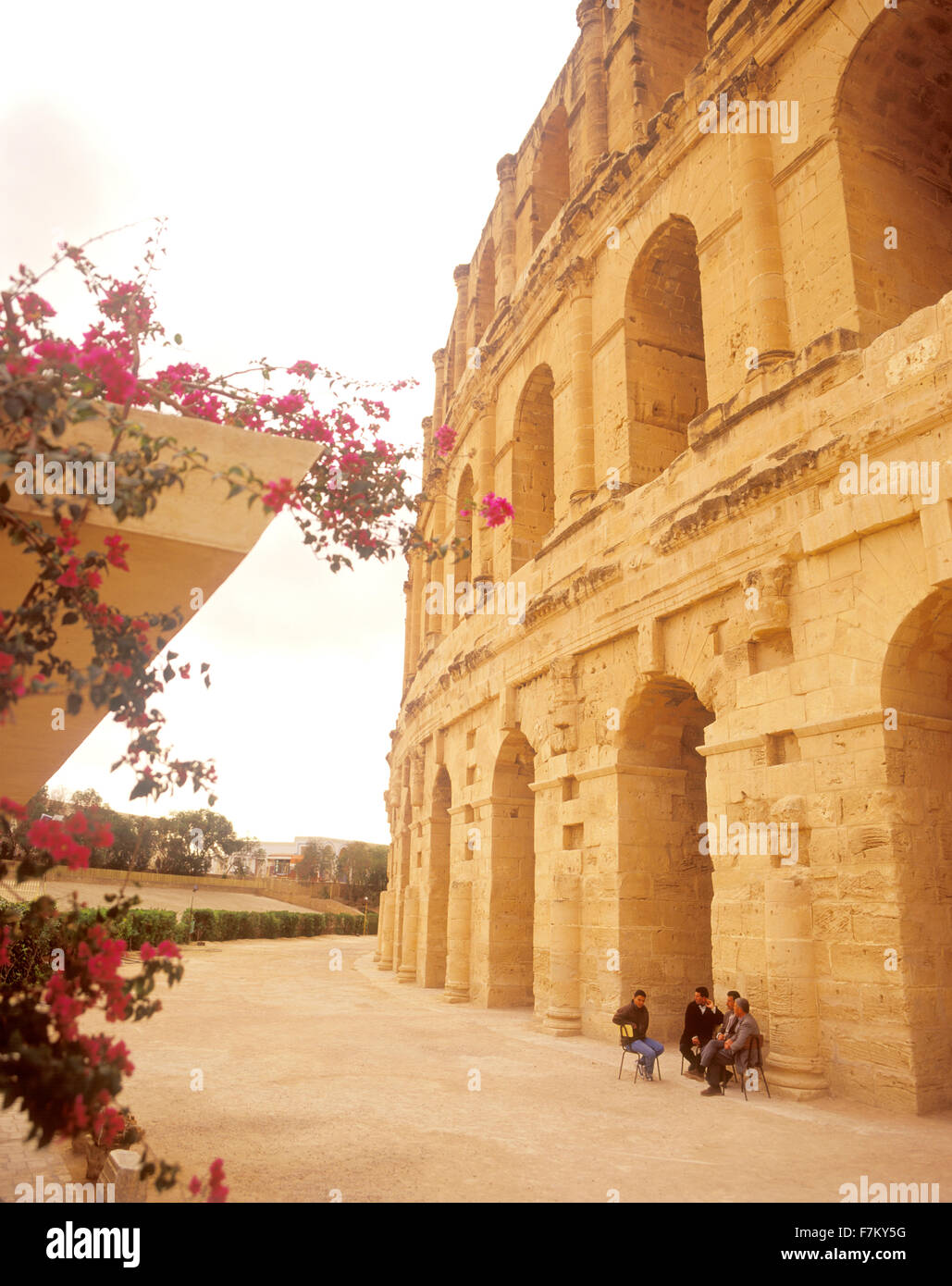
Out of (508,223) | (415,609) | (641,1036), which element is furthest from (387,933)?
(508,223)

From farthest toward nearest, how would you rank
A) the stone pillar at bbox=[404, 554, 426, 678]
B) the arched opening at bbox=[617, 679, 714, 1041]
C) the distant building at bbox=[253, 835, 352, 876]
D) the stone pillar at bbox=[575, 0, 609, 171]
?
the distant building at bbox=[253, 835, 352, 876], the stone pillar at bbox=[404, 554, 426, 678], the stone pillar at bbox=[575, 0, 609, 171], the arched opening at bbox=[617, 679, 714, 1041]

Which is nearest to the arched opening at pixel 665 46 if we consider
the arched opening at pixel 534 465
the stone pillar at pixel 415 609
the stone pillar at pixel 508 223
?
the arched opening at pixel 534 465

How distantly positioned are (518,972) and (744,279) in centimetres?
1050

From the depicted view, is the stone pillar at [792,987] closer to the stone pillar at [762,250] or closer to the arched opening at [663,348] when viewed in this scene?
the stone pillar at [762,250]

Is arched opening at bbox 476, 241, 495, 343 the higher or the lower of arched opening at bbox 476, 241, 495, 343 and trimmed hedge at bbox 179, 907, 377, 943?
the higher

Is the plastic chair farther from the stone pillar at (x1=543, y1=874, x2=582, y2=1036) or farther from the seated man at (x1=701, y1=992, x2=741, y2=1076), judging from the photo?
the stone pillar at (x1=543, y1=874, x2=582, y2=1036)

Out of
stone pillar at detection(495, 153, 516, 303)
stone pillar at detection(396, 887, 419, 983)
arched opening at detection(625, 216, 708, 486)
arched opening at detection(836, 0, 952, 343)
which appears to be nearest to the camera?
arched opening at detection(836, 0, 952, 343)

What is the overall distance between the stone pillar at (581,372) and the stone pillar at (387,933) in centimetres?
1508

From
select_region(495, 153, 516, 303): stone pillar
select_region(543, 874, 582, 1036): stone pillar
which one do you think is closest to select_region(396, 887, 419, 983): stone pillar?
select_region(543, 874, 582, 1036): stone pillar

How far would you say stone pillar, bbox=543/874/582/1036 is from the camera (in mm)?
10906

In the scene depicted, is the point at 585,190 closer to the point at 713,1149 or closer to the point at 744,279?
the point at 744,279

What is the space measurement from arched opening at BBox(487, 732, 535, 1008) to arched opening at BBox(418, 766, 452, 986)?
342cm

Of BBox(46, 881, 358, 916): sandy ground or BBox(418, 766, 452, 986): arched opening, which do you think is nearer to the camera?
BBox(418, 766, 452, 986): arched opening

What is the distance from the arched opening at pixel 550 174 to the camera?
1759 cm
